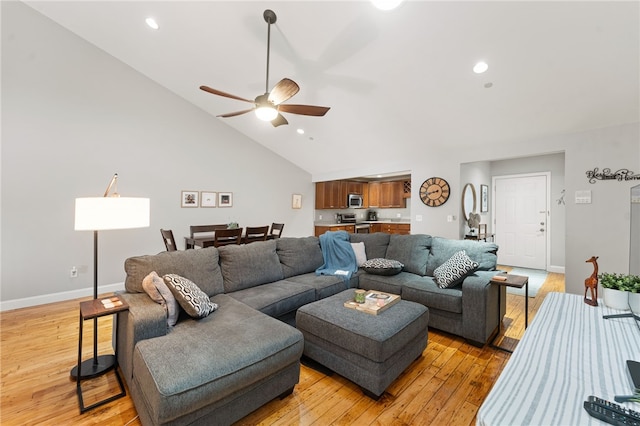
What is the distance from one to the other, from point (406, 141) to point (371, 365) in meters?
3.90

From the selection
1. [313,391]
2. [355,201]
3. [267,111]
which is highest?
[267,111]

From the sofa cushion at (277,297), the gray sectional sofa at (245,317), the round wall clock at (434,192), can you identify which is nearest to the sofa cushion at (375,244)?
the gray sectional sofa at (245,317)

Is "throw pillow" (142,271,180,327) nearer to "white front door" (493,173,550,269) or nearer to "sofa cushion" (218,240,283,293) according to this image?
"sofa cushion" (218,240,283,293)

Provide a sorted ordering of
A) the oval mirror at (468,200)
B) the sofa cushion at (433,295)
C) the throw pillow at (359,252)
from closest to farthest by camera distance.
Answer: the sofa cushion at (433,295), the throw pillow at (359,252), the oval mirror at (468,200)

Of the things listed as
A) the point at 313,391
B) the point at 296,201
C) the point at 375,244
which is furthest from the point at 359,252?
the point at 296,201

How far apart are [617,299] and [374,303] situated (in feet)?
4.79

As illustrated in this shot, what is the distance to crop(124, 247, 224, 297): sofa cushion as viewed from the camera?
229cm

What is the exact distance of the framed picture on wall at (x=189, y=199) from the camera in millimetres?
5129

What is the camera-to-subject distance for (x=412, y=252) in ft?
11.6

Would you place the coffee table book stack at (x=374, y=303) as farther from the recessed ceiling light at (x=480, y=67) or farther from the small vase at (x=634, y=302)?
the recessed ceiling light at (x=480, y=67)

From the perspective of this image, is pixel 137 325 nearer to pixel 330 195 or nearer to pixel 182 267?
pixel 182 267

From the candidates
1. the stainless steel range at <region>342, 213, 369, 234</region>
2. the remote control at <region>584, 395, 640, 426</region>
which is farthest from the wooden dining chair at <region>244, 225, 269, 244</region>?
the remote control at <region>584, 395, 640, 426</region>

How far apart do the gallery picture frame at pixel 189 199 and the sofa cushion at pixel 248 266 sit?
2677 millimetres

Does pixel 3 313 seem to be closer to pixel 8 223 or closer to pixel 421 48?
pixel 8 223
